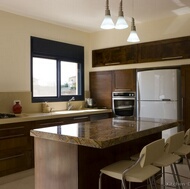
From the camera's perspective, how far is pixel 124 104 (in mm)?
5133

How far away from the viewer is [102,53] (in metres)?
5.63

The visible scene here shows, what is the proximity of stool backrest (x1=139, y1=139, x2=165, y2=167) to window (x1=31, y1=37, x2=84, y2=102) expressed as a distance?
10.1 ft

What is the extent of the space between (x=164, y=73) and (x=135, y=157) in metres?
2.41

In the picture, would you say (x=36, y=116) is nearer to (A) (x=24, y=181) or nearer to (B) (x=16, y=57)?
(A) (x=24, y=181)

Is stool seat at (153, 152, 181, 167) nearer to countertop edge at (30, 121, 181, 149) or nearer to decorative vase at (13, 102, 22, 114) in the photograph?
countertop edge at (30, 121, 181, 149)

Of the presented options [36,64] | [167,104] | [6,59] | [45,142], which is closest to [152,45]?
[167,104]

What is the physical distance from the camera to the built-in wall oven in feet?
16.4

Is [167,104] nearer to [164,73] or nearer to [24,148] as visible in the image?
[164,73]

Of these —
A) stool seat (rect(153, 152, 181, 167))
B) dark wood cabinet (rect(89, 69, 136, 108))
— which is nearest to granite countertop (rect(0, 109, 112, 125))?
dark wood cabinet (rect(89, 69, 136, 108))

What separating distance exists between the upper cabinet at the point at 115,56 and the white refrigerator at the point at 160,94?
45 centimetres

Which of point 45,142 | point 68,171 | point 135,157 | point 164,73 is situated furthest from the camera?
point 164,73

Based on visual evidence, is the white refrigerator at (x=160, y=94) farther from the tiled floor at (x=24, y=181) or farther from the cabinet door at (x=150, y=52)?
the tiled floor at (x=24, y=181)

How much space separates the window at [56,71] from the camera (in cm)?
476

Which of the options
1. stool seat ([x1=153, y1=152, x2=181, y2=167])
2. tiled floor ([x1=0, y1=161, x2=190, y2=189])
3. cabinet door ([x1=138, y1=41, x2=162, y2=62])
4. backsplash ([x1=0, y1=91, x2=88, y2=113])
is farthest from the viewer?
cabinet door ([x1=138, y1=41, x2=162, y2=62])
